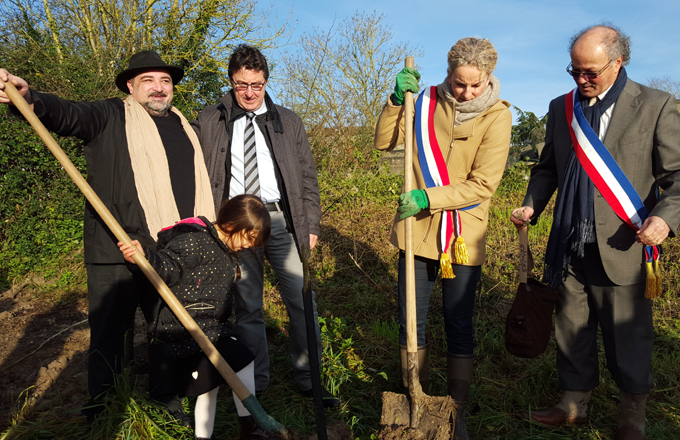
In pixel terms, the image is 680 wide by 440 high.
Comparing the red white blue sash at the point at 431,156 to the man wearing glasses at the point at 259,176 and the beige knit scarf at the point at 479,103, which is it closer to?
the beige knit scarf at the point at 479,103

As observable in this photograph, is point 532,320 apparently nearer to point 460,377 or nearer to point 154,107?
point 460,377

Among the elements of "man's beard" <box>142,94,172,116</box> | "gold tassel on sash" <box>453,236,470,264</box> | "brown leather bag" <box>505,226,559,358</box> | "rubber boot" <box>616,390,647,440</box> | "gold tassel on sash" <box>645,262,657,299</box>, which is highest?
"man's beard" <box>142,94,172,116</box>

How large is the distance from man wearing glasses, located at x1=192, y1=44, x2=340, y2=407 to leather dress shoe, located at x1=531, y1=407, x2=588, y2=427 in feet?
4.24

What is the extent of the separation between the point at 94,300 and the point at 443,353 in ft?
8.87

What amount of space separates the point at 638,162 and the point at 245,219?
2117 mm

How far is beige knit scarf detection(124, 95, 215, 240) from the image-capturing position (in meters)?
2.54

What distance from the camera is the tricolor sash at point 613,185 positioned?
2400 mm

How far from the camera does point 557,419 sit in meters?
2.81

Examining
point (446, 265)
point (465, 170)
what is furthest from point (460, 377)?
point (465, 170)

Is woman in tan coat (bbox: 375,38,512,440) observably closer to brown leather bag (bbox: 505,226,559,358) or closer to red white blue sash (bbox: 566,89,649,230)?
brown leather bag (bbox: 505,226,559,358)

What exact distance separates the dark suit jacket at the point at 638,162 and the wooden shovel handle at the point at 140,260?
2078 millimetres

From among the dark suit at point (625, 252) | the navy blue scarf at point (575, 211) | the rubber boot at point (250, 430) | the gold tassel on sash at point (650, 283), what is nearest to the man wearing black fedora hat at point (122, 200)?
the rubber boot at point (250, 430)

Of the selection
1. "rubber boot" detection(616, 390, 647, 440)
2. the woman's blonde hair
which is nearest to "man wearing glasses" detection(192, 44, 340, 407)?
the woman's blonde hair

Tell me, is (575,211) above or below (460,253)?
above
